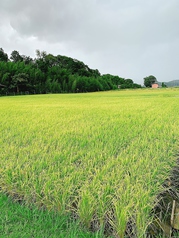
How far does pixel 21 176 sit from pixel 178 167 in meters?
1.44

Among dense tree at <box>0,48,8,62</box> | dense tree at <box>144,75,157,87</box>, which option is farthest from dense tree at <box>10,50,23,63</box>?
dense tree at <box>144,75,157,87</box>

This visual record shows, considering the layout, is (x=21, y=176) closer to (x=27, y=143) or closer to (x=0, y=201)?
(x=0, y=201)

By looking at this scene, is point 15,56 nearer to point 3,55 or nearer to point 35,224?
point 3,55

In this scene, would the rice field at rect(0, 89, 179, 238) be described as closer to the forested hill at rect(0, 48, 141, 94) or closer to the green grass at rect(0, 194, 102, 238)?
the green grass at rect(0, 194, 102, 238)

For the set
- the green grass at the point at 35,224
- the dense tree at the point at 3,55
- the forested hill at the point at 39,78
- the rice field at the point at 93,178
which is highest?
the dense tree at the point at 3,55

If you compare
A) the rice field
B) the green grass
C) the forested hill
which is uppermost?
the forested hill

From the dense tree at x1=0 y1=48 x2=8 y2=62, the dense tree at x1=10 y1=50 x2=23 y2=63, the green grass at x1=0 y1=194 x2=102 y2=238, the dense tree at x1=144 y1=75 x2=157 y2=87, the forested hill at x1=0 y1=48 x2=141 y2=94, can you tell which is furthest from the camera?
the dense tree at x1=144 y1=75 x2=157 y2=87

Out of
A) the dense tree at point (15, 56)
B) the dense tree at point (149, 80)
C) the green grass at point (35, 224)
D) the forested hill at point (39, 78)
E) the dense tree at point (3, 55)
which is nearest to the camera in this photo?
the green grass at point (35, 224)

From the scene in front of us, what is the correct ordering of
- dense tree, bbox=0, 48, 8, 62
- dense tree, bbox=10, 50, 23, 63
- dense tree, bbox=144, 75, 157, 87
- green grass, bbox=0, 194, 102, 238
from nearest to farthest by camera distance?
green grass, bbox=0, 194, 102, 238 < dense tree, bbox=0, 48, 8, 62 < dense tree, bbox=10, 50, 23, 63 < dense tree, bbox=144, 75, 157, 87

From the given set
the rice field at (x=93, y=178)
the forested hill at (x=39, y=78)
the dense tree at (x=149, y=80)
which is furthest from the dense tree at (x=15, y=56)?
the dense tree at (x=149, y=80)

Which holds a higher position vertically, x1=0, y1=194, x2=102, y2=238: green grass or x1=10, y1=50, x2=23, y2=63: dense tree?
x1=10, y1=50, x2=23, y2=63: dense tree

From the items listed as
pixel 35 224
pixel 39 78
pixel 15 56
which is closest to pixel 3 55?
pixel 15 56

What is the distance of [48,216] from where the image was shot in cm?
116

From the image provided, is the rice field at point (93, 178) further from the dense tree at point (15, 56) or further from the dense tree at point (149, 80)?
the dense tree at point (149, 80)
